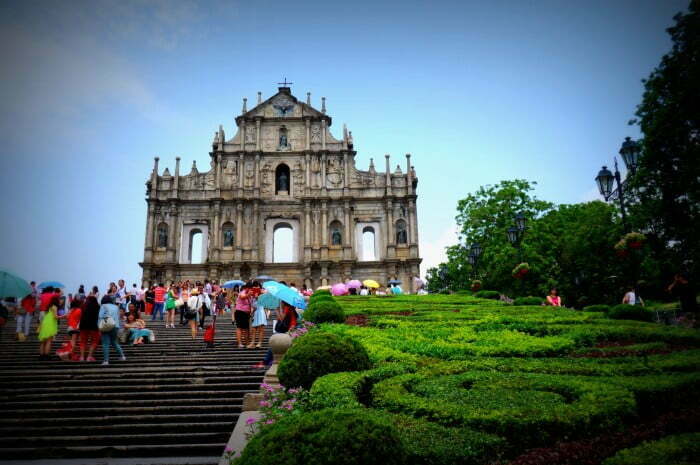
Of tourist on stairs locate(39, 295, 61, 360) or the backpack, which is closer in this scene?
the backpack

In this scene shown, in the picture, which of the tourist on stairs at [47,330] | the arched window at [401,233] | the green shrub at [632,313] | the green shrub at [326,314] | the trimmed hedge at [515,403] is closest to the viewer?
the trimmed hedge at [515,403]

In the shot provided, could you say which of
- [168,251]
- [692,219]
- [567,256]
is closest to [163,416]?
[692,219]

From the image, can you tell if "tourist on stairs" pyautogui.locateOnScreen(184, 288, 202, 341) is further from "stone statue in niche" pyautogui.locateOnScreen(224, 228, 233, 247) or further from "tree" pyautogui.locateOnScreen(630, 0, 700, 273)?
"stone statue in niche" pyautogui.locateOnScreen(224, 228, 233, 247)

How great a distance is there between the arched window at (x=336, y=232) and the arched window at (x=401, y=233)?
14.7ft

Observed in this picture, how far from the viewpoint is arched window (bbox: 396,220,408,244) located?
126 feet

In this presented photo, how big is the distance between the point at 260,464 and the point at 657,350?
8.01m

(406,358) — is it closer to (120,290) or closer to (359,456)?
(359,456)

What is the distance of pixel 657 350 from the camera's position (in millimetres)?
8641

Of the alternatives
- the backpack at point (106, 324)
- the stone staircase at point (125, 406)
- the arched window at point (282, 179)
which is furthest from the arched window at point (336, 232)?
the backpack at point (106, 324)

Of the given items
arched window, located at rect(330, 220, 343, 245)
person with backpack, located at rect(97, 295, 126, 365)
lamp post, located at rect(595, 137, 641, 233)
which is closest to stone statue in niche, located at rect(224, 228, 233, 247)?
arched window, located at rect(330, 220, 343, 245)

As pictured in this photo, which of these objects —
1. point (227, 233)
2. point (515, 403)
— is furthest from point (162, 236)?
point (515, 403)

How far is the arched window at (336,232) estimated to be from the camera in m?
38.5

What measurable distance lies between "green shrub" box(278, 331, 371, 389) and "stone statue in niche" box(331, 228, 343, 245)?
1208 inches

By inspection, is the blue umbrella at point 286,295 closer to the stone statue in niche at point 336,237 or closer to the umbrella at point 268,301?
the umbrella at point 268,301
